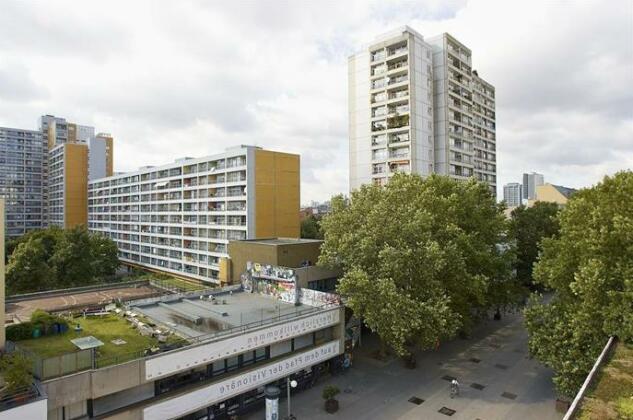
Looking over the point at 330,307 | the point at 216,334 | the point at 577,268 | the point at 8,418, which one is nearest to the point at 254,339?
the point at 216,334

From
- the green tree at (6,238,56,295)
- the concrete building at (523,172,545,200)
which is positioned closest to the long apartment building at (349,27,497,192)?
the green tree at (6,238,56,295)

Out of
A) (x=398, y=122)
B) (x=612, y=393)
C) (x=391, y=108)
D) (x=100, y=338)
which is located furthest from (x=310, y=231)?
(x=612, y=393)

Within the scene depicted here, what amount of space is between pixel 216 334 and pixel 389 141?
149ft

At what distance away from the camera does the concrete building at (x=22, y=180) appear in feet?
391

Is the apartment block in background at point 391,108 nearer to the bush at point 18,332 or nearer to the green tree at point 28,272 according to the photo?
the green tree at point 28,272

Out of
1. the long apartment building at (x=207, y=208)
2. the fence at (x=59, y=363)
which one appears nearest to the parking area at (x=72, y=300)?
the long apartment building at (x=207, y=208)

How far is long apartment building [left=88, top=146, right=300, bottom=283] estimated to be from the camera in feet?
188

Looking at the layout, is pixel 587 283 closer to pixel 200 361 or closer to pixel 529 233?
pixel 200 361

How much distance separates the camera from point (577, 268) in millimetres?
26797

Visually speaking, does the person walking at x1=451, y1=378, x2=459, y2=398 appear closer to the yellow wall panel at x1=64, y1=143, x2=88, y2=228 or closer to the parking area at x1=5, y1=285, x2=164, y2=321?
the parking area at x1=5, y1=285, x2=164, y2=321

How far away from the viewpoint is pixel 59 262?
55562mm

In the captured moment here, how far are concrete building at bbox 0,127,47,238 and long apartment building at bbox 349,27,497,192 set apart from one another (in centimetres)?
10436

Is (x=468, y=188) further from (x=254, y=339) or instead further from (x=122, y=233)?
(x=122, y=233)

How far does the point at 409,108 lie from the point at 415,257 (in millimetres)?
36132
